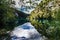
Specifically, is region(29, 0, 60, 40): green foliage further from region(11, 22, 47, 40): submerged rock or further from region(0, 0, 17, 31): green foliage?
region(0, 0, 17, 31): green foliage

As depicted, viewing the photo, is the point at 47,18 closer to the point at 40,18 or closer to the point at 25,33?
the point at 40,18

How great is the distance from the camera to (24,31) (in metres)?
2.50

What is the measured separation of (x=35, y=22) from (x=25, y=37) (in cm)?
20

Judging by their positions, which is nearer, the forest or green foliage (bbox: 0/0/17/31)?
the forest

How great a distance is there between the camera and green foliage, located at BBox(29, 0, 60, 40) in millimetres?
2387

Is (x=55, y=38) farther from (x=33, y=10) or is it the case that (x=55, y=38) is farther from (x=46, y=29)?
(x=33, y=10)

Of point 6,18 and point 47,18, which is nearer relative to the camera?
point 47,18

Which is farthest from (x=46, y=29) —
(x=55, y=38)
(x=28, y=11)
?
(x=28, y=11)

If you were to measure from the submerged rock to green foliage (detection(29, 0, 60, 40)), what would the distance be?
0.05 metres

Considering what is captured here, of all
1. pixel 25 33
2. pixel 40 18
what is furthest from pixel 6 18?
pixel 40 18

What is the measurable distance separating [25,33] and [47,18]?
299mm

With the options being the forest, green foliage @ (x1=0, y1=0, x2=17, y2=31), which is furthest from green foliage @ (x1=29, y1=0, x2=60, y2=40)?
green foliage @ (x1=0, y1=0, x2=17, y2=31)

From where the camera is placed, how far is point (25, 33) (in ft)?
8.19

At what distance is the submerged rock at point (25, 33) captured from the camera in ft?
8.12
